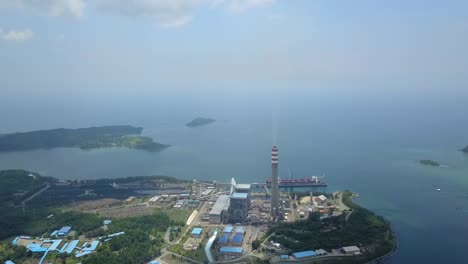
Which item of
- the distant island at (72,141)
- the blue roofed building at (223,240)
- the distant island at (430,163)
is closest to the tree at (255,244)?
the blue roofed building at (223,240)

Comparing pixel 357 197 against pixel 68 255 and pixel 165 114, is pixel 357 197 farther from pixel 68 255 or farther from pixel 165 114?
pixel 165 114

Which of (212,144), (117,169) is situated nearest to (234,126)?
(212,144)

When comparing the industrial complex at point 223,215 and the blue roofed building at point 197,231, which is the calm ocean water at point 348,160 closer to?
the industrial complex at point 223,215

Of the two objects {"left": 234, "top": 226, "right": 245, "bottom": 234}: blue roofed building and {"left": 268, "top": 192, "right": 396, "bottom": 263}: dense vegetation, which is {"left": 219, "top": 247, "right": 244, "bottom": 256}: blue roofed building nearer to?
{"left": 234, "top": 226, "right": 245, "bottom": 234}: blue roofed building

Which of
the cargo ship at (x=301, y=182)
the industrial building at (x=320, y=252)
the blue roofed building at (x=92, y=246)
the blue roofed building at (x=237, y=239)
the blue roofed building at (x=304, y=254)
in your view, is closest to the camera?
the blue roofed building at (x=304, y=254)

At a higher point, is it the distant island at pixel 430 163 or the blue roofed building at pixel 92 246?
the distant island at pixel 430 163

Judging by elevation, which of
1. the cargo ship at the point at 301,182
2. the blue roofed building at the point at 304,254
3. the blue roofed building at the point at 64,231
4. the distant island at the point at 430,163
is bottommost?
the blue roofed building at the point at 304,254

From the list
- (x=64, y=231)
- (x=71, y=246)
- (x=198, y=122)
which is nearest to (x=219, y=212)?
(x=71, y=246)
